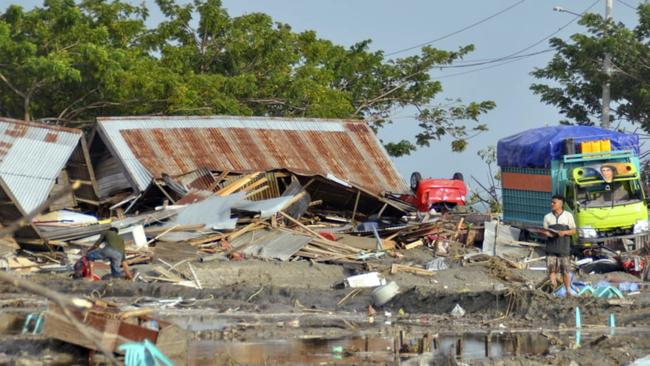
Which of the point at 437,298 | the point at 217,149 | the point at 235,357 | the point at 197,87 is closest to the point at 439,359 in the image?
the point at 235,357

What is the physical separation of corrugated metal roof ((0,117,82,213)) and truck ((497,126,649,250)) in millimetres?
9847

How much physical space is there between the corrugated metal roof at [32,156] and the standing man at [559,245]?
416 inches

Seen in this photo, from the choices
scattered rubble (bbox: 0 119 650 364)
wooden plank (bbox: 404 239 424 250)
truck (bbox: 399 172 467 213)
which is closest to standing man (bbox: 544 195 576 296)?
scattered rubble (bbox: 0 119 650 364)

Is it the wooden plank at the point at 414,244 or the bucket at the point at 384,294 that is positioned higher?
the wooden plank at the point at 414,244

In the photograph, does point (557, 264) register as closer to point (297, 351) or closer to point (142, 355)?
point (297, 351)

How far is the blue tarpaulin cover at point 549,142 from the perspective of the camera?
25.1 metres

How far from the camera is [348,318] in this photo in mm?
16328

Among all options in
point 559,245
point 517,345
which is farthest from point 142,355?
point 559,245

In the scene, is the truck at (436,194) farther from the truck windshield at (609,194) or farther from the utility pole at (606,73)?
the utility pole at (606,73)

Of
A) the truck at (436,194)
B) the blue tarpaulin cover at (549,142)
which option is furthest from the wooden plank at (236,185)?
the blue tarpaulin cover at (549,142)

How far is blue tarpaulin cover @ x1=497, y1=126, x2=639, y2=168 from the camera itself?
82.4 ft

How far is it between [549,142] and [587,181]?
54.1 inches

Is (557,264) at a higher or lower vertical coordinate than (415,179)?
lower

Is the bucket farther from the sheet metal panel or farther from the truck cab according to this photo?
the truck cab
